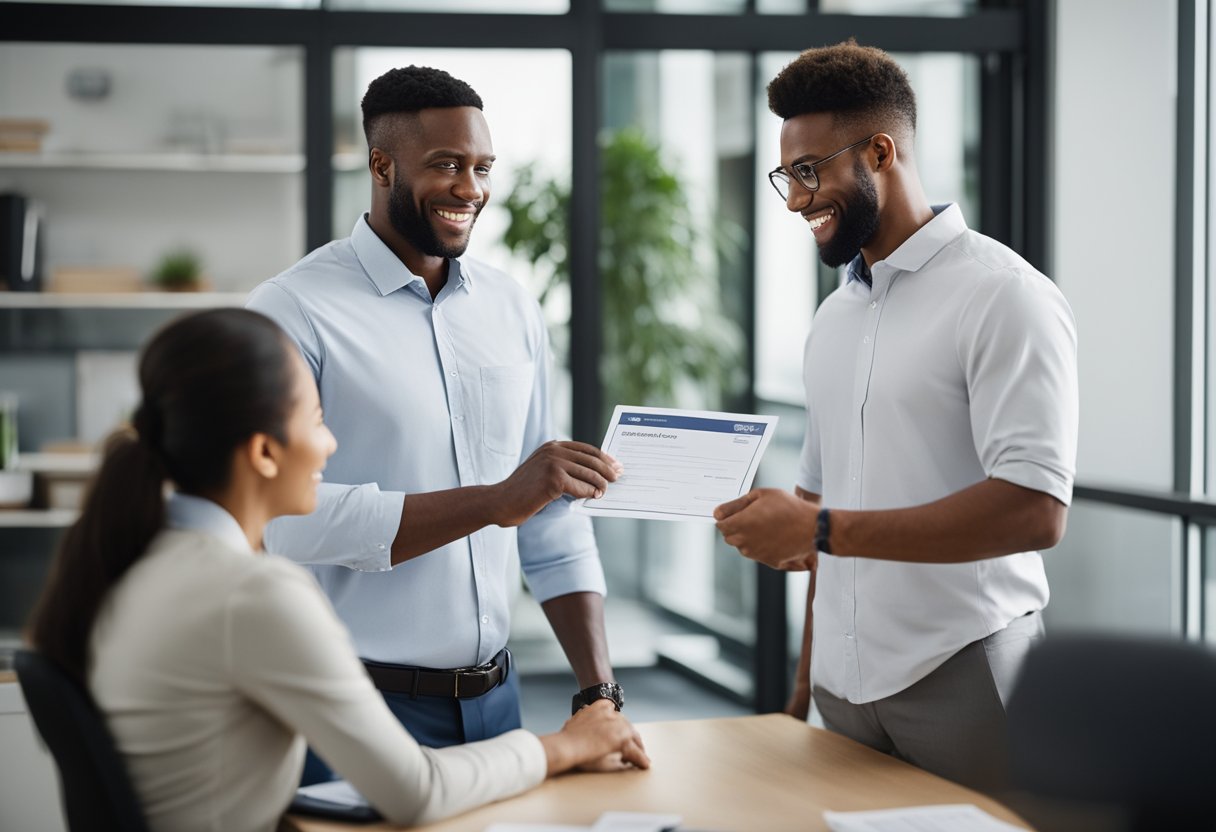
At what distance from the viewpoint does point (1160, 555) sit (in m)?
3.68

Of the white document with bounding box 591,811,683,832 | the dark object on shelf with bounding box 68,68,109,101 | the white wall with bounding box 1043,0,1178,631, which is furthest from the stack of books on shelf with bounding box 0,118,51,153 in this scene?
the white wall with bounding box 1043,0,1178,631

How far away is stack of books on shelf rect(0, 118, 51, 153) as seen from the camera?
384cm

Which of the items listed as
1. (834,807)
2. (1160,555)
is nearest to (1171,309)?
(1160,555)

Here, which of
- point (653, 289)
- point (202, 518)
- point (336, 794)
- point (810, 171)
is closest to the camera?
Answer: point (202, 518)

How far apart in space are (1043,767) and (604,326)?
338 cm

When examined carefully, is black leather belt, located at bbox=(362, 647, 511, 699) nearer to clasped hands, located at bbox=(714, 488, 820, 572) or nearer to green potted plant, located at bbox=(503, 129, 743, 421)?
clasped hands, located at bbox=(714, 488, 820, 572)

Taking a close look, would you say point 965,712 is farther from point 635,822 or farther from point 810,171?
point 810,171

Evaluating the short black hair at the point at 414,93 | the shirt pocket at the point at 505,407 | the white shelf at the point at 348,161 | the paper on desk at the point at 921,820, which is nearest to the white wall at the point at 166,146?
the white shelf at the point at 348,161

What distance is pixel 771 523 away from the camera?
203 cm

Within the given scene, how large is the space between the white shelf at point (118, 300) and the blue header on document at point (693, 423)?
2.12 meters

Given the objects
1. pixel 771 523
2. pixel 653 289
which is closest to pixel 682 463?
pixel 771 523

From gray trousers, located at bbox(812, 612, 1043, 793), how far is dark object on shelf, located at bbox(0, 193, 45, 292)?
9.82 feet

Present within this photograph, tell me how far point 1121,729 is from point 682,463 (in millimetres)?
794

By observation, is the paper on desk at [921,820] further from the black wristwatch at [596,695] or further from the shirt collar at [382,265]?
the shirt collar at [382,265]
